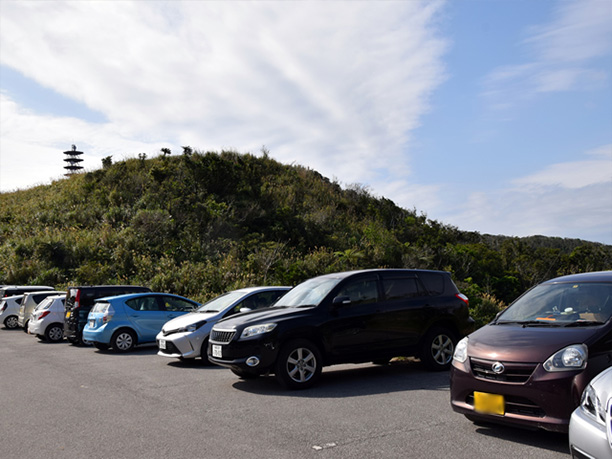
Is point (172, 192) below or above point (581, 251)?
above

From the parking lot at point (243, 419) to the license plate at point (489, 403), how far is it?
30 centimetres

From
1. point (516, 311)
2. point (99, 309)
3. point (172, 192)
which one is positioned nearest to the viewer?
point (516, 311)

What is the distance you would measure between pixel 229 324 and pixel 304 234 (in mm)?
24821

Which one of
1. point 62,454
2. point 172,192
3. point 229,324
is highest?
point 172,192

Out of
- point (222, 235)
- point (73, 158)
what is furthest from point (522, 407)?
point (73, 158)

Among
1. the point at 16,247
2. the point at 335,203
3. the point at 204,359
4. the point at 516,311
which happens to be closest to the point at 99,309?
the point at 204,359

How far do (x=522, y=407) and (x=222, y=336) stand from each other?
480 centimetres

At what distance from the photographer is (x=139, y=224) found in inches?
1275

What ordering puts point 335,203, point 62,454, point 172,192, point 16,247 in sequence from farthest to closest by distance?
point 335,203
point 172,192
point 16,247
point 62,454

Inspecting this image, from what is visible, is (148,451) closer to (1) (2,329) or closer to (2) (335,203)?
(1) (2,329)

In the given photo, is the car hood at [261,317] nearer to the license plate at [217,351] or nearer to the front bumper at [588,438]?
the license plate at [217,351]

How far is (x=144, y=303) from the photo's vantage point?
48.8 ft

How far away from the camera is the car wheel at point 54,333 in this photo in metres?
17.3

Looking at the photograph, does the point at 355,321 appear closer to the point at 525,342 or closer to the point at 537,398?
the point at 525,342
